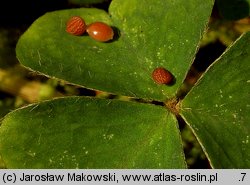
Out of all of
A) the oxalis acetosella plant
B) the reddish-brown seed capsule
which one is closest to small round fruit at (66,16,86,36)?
the oxalis acetosella plant

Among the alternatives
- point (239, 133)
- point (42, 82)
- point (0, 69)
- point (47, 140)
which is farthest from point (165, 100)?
point (0, 69)

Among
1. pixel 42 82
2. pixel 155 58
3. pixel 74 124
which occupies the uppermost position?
pixel 42 82

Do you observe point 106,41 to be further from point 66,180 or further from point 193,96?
point 66,180

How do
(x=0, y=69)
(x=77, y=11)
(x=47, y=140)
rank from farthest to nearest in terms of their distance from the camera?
(x=0, y=69), (x=77, y=11), (x=47, y=140)

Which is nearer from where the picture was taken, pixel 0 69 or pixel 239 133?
pixel 239 133

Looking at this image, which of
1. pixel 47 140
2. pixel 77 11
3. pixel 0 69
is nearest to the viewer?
pixel 47 140

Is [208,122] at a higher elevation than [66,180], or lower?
higher

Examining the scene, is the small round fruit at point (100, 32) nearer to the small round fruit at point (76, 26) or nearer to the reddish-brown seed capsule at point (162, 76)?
the small round fruit at point (76, 26)
